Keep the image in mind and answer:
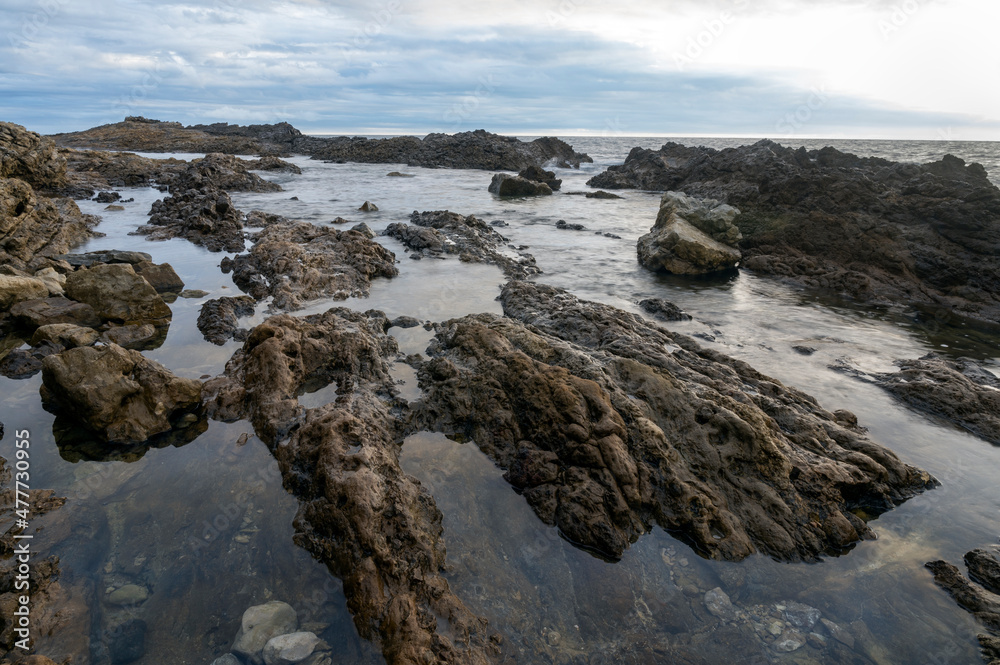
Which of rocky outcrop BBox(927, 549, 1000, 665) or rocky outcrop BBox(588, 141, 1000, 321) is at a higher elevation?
rocky outcrop BBox(588, 141, 1000, 321)

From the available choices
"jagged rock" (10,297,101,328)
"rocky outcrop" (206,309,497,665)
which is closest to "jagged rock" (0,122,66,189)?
"jagged rock" (10,297,101,328)

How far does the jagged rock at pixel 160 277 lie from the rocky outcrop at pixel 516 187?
24.5m

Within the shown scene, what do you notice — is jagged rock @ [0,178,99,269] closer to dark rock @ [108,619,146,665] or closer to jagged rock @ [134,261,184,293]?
jagged rock @ [134,261,184,293]

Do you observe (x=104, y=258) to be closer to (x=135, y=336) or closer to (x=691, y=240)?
(x=135, y=336)

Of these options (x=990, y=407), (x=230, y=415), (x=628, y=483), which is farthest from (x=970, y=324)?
(x=230, y=415)

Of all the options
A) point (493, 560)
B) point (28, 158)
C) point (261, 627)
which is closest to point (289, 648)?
point (261, 627)

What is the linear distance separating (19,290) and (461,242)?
409 inches

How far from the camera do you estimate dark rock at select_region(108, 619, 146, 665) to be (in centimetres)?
300

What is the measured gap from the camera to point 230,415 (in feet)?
17.9

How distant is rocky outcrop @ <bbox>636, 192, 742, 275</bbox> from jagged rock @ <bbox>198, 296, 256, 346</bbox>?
10.8 m

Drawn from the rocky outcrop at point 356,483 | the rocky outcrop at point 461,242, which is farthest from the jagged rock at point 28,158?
the rocky outcrop at point 356,483

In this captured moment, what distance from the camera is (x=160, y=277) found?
9812 mm

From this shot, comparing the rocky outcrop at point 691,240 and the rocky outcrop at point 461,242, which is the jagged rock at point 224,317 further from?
the rocky outcrop at point 691,240

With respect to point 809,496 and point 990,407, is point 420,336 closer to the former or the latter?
point 809,496
